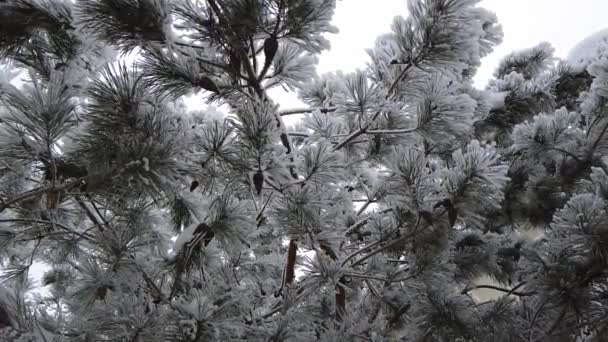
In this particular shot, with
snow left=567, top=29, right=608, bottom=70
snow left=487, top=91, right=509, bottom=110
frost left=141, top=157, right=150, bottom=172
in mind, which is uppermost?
snow left=567, top=29, right=608, bottom=70

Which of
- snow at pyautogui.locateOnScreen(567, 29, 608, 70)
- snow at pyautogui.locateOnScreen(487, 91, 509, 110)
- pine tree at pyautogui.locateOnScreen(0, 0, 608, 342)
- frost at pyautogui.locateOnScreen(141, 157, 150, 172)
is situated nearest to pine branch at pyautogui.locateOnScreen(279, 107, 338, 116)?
pine tree at pyautogui.locateOnScreen(0, 0, 608, 342)

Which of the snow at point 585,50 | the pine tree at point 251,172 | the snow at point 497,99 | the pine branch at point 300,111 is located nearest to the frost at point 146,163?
the pine tree at point 251,172

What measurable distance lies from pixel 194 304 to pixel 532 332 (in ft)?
4.48

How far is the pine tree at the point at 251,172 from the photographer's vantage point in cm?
117

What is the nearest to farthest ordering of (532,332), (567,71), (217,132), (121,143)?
(121,143) → (217,132) → (532,332) → (567,71)

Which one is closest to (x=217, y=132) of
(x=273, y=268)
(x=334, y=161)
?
(x=334, y=161)

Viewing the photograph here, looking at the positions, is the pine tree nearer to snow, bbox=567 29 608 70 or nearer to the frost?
the frost

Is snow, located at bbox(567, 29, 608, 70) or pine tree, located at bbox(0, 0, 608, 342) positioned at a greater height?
snow, located at bbox(567, 29, 608, 70)

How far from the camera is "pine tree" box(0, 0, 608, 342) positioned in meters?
1.17

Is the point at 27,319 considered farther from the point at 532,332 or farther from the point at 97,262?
the point at 532,332

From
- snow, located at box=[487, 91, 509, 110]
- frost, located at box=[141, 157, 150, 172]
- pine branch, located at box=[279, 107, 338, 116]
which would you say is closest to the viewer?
frost, located at box=[141, 157, 150, 172]

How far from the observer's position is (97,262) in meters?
1.48

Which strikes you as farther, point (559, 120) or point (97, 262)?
point (559, 120)

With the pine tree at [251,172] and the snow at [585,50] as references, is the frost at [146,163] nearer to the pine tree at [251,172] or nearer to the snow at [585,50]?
the pine tree at [251,172]
